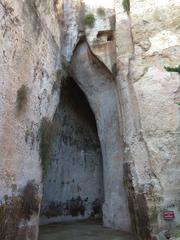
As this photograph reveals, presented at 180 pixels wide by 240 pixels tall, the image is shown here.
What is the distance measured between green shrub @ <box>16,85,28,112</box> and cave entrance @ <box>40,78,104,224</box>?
466 centimetres

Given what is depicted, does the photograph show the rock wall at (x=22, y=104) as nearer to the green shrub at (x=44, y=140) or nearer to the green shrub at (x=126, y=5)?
the green shrub at (x=44, y=140)

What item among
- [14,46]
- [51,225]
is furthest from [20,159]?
[51,225]

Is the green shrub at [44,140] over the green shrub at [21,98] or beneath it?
beneath

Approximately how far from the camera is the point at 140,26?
356 inches

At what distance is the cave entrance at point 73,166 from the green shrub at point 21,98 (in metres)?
4.66

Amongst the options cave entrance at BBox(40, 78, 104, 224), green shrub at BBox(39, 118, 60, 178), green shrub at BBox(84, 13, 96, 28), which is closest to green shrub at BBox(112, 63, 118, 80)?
green shrub at BBox(84, 13, 96, 28)

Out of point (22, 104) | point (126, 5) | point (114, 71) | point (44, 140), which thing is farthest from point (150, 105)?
point (126, 5)

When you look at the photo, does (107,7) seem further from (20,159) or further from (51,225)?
(51,225)

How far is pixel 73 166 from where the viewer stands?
13.1 metres

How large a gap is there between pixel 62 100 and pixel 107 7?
414cm

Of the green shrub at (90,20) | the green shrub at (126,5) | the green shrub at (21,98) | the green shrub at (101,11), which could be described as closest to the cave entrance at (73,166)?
the green shrub at (90,20)

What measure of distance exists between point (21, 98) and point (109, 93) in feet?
13.8

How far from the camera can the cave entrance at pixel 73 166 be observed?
12.1m

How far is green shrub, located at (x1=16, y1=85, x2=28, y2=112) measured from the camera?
270 inches
